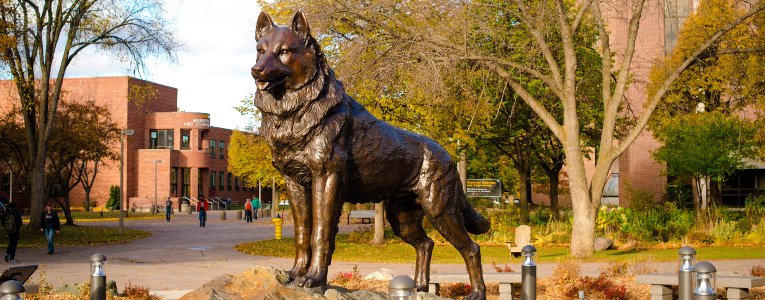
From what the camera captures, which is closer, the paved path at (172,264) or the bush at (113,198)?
the paved path at (172,264)

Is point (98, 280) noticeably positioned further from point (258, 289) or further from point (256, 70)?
point (256, 70)

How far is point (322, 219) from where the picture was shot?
6.59 m

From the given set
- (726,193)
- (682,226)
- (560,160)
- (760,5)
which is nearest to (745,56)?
(760,5)

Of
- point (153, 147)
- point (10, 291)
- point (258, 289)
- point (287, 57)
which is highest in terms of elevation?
point (153, 147)

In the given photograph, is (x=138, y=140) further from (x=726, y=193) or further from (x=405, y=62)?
(x=405, y=62)

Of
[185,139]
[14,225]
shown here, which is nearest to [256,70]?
[14,225]

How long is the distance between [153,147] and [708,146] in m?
53.0

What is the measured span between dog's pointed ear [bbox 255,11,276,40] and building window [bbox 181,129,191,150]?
222 ft

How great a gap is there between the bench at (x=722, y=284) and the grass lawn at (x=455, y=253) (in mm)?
8337

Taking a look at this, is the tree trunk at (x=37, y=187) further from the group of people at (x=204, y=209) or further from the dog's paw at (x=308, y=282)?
the dog's paw at (x=308, y=282)

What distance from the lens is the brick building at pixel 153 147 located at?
68.2 metres

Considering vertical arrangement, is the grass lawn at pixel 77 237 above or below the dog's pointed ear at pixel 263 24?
below

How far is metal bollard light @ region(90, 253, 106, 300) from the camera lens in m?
7.66

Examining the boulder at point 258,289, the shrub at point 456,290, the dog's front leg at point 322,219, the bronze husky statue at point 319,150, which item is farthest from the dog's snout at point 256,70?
the shrub at point 456,290
